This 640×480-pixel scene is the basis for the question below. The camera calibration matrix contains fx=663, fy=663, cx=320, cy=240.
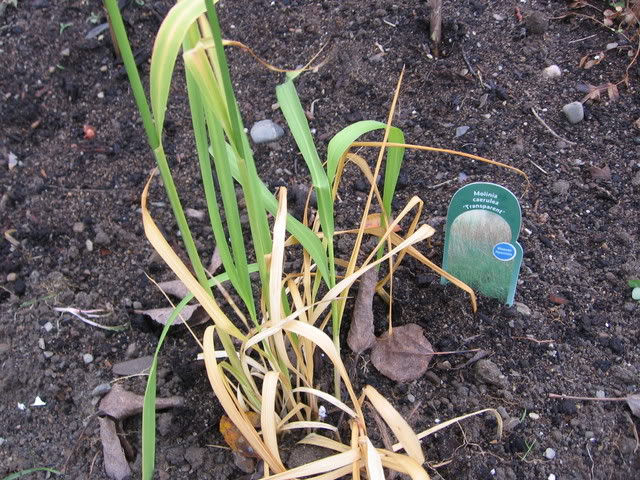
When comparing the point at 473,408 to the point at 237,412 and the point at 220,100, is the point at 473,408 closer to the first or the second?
the point at 237,412

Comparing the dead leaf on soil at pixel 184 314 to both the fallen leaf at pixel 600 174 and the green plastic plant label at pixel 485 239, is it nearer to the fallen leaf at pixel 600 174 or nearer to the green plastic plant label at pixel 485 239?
the green plastic plant label at pixel 485 239

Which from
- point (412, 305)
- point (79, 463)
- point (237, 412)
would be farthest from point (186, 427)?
point (412, 305)

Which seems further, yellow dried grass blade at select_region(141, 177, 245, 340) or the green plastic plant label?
the green plastic plant label

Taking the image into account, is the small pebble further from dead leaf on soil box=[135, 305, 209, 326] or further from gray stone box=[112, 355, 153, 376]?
gray stone box=[112, 355, 153, 376]

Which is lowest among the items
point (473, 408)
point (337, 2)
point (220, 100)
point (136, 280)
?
point (473, 408)

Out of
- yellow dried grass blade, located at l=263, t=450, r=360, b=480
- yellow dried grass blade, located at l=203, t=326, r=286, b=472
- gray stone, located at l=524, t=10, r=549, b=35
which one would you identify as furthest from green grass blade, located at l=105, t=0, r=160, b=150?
gray stone, located at l=524, t=10, r=549, b=35

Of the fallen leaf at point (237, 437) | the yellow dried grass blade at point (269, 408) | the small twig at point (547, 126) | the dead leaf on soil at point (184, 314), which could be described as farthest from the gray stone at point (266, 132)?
the yellow dried grass blade at point (269, 408)

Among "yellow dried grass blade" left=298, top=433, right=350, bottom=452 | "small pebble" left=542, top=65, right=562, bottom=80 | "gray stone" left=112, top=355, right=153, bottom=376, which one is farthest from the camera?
"small pebble" left=542, top=65, right=562, bottom=80
